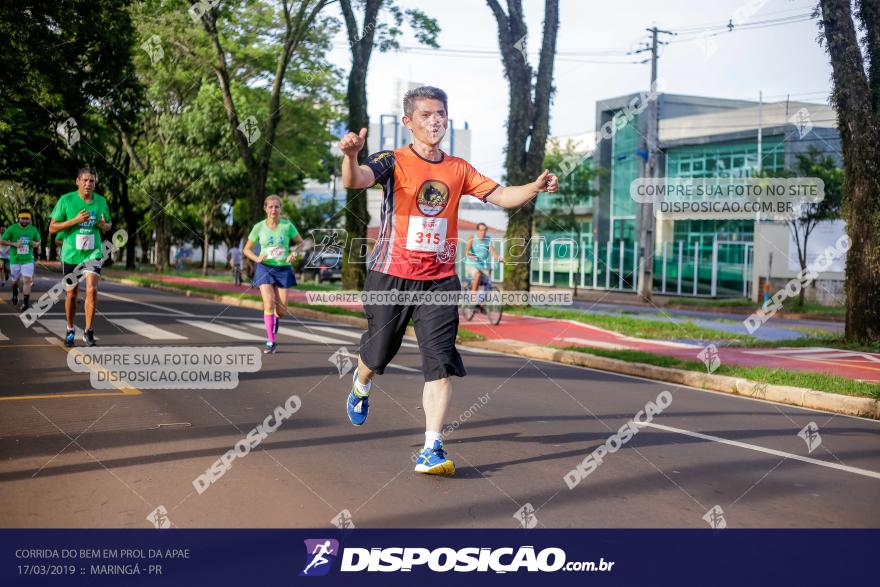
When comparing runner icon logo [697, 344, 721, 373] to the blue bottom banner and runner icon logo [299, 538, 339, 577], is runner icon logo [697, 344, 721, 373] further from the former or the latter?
runner icon logo [299, 538, 339, 577]

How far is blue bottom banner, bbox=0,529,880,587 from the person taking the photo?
3367 millimetres

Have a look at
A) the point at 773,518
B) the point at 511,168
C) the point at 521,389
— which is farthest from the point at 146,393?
the point at 511,168

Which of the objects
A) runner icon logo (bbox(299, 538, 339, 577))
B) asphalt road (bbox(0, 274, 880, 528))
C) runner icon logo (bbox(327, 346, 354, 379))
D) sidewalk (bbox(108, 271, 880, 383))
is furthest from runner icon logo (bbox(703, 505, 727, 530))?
sidewalk (bbox(108, 271, 880, 383))

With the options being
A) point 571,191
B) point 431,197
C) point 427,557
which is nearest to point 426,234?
point 431,197

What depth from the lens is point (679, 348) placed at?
13.6 meters

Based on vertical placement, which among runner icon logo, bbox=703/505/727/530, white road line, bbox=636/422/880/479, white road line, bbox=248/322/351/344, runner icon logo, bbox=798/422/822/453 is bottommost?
runner icon logo, bbox=798/422/822/453

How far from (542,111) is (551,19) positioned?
2145mm

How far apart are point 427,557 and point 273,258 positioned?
816 cm

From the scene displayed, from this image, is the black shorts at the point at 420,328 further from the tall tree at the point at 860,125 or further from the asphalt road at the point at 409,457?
the tall tree at the point at 860,125

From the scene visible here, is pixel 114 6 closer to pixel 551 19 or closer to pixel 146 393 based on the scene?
pixel 551 19

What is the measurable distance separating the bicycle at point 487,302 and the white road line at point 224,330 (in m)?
4.92

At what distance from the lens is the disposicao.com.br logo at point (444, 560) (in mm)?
3479

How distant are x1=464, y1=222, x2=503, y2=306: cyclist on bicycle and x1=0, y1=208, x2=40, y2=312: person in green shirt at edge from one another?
8.71 meters

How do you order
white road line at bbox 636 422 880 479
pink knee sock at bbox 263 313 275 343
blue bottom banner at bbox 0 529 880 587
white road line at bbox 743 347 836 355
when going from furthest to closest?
white road line at bbox 743 347 836 355
pink knee sock at bbox 263 313 275 343
white road line at bbox 636 422 880 479
blue bottom banner at bbox 0 529 880 587
